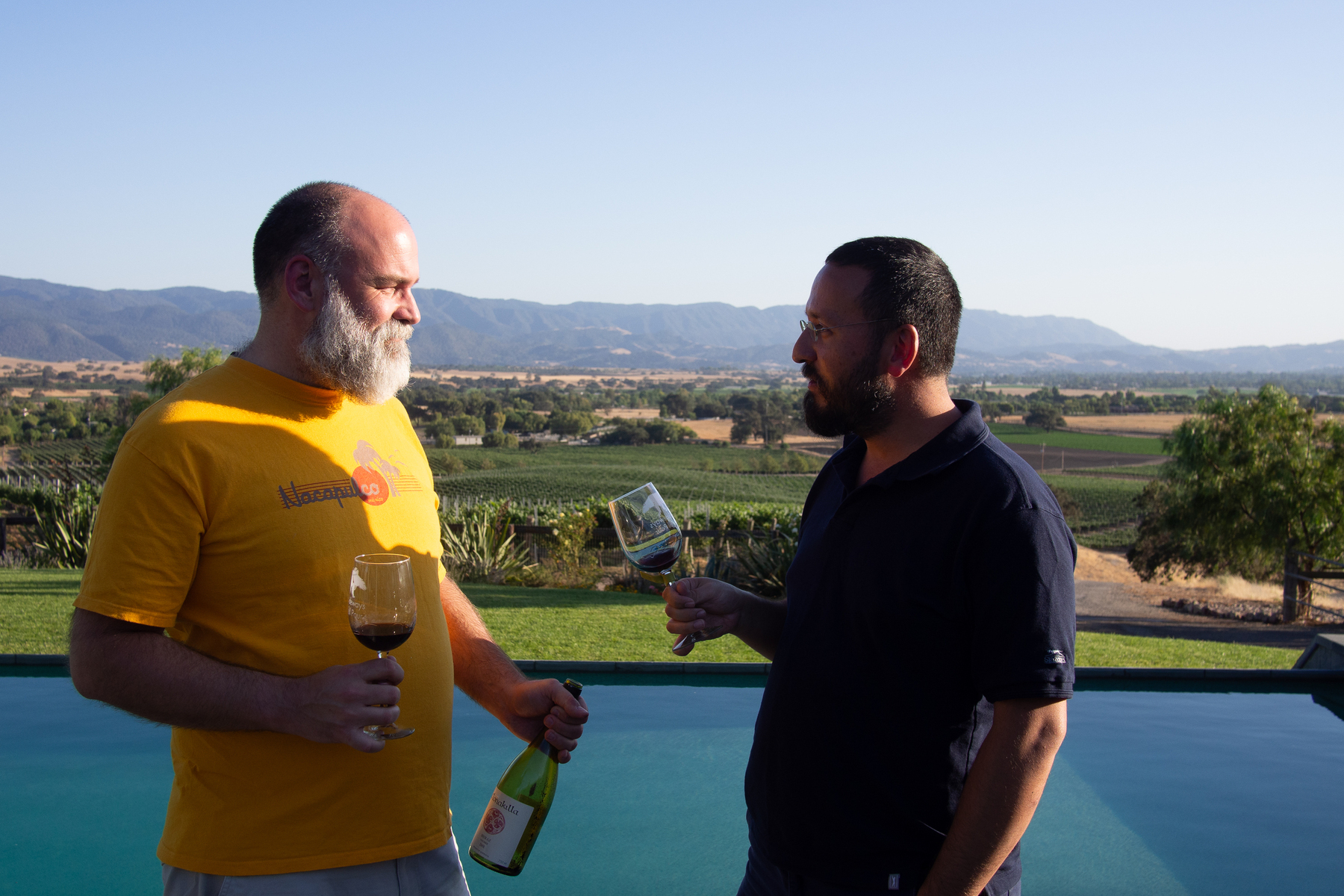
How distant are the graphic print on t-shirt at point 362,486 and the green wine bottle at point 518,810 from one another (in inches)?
20.7

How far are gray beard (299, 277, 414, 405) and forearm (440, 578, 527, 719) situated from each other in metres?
0.50

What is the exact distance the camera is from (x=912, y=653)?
5.07 ft

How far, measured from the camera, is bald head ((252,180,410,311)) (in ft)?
5.77

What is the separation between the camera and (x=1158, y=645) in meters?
8.02

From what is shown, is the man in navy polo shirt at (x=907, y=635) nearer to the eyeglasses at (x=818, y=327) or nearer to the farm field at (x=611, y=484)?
the eyeglasses at (x=818, y=327)

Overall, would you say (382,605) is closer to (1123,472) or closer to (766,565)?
(766,565)

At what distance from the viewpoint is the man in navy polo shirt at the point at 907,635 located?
1424 millimetres

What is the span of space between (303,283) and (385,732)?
861 mm

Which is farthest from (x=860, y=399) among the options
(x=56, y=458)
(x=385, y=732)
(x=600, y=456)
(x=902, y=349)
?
(x=600, y=456)

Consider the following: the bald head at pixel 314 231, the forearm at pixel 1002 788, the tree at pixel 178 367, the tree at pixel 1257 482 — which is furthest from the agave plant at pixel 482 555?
the tree at pixel 1257 482

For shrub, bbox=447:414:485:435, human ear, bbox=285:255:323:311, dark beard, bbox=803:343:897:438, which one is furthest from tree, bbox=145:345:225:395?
shrub, bbox=447:414:485:435

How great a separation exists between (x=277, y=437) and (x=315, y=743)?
0.55m

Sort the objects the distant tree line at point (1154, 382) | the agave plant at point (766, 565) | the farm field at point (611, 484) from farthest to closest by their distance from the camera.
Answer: the distant tree line at point (1154, 382) < the farm field at point (611, 484) < the agave plant at point (766, 565)

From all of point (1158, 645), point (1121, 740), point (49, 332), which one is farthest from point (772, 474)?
point (49, 332)
